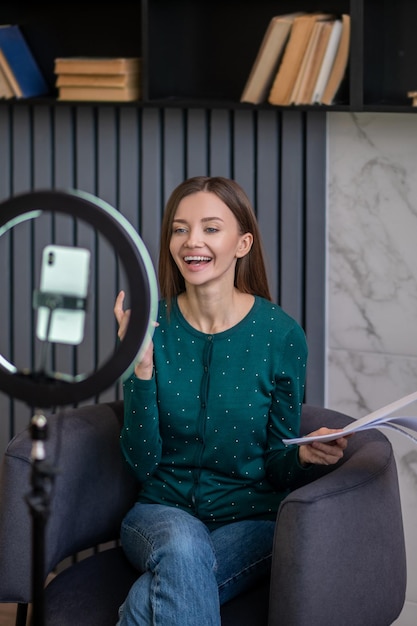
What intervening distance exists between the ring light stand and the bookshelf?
1473mm

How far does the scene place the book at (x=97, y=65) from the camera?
2693mm

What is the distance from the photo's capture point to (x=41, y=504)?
3.43 ft

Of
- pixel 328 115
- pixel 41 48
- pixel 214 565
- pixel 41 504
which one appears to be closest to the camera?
pixel 41 504

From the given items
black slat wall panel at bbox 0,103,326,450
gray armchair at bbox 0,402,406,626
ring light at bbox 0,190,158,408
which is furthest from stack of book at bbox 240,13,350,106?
ring light at bbox 0,190,158,408

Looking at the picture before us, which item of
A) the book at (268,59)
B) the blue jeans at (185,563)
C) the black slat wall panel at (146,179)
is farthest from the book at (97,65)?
the blue jeans at (185,563)

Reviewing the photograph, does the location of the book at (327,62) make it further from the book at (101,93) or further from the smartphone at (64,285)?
the smartphone at (64,285)

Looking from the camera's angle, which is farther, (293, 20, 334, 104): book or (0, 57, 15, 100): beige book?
(0, 57, 15, 100): beige book

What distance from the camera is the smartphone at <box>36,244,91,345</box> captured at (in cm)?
106

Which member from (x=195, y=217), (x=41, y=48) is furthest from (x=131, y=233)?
(x=41, y=48)

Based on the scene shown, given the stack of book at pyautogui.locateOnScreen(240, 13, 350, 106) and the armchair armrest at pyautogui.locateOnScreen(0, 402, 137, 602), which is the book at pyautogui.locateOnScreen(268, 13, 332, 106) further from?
the armchair armrest at pyautogui.locateOnScreen(0, 402, 137, 602)

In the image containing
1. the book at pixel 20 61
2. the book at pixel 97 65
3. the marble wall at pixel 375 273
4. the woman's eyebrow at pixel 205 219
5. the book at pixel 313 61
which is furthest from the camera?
the book at pixel 20 61

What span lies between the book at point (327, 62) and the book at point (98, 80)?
514mm

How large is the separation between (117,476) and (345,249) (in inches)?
36.2

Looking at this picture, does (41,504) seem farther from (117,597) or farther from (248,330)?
(248,330)
